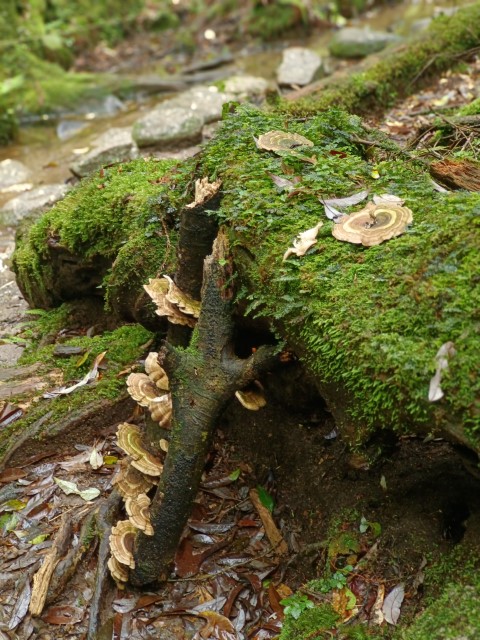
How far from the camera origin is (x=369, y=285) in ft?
9.84

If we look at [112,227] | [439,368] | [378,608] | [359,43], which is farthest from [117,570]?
[359,43]

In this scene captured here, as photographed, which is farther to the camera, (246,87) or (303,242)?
(246,87)

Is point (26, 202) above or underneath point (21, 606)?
underneath

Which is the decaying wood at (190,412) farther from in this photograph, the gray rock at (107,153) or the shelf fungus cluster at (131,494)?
the gray rock at (107,153)

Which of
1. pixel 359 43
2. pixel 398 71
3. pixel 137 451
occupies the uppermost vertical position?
pixel 137 451

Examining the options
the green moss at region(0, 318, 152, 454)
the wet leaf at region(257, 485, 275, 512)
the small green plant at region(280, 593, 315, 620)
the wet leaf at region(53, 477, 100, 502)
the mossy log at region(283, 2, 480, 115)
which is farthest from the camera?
the mossy log at region(283, 2, 480, 115)

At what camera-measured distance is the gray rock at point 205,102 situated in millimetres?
10469

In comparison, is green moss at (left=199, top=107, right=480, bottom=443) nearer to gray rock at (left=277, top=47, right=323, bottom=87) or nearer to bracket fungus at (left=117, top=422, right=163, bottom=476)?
bracket fungus at (left=117, top=422, right=163, bottom=476)

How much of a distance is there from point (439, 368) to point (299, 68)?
1091 cm

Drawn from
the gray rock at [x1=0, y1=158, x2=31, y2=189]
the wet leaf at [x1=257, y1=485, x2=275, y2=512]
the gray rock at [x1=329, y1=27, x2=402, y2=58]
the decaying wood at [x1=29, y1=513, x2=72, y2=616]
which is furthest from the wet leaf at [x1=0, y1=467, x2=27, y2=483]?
the gray rock at [x1=329, y1=27, x2=402, y2=58]

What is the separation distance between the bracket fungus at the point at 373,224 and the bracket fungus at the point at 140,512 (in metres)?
1.90

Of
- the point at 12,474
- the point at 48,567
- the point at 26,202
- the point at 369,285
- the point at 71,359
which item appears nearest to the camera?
the point at 369,285

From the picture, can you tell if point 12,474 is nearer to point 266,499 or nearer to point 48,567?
point 48,567

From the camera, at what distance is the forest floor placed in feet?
10.6
